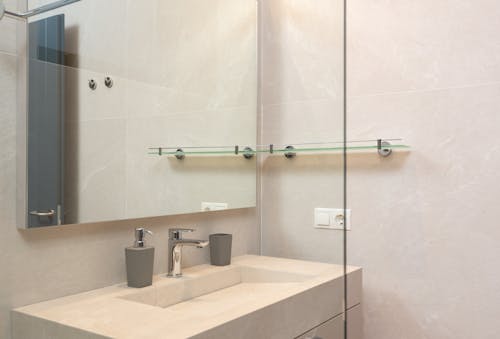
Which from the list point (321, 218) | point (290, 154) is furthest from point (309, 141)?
point (321, 218)

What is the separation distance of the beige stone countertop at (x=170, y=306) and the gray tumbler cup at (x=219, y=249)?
1.7 inches

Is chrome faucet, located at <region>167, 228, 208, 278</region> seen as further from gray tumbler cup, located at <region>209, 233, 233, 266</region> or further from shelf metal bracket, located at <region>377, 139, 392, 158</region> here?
Result: shelf metal bracket, located at <region>377, 139, 392, 158</region>

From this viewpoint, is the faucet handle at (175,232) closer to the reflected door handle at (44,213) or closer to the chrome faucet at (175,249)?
the chrome faucet at (175,249)

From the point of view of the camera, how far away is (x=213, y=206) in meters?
1.68

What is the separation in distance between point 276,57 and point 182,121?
0.38 meters

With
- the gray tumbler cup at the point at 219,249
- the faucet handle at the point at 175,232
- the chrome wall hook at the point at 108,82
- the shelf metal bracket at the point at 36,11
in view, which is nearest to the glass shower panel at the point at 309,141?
the gray tumbler cup at the point at 219,249

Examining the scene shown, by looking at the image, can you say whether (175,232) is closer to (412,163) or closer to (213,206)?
(213,206)

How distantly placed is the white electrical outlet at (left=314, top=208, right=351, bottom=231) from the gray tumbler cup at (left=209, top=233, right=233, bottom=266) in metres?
0.41

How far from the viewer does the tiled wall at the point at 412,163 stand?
1478mm

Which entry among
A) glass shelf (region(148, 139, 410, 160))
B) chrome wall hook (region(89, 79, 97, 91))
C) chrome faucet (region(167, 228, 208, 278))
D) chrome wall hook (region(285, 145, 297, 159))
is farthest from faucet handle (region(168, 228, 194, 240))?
chrome wall hook (region(89, 79, 97, 91))

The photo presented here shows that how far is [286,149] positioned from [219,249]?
1.41 ft

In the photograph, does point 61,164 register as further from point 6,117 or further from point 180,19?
point 180,19

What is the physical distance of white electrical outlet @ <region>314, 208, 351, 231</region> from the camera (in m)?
1.22

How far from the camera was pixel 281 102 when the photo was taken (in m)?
1.52
